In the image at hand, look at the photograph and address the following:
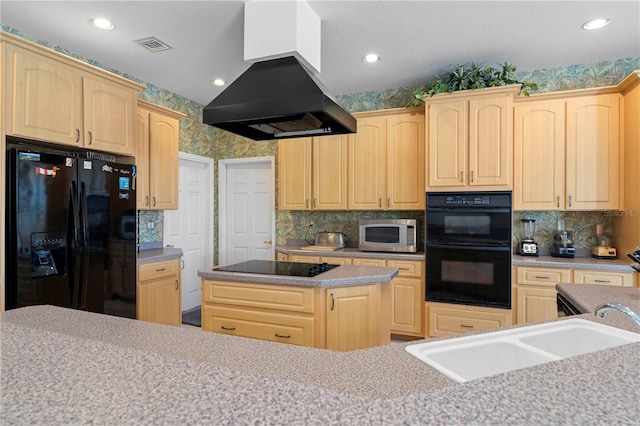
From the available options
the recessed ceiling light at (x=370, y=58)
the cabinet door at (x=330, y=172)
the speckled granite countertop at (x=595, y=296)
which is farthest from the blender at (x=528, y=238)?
the recessed ceiling light at (x=370, y=58)

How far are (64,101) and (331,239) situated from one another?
2.77m

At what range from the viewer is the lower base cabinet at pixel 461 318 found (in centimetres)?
317

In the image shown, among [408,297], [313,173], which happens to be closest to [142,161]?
[313,173]

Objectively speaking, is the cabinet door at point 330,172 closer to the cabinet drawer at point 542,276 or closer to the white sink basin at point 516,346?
the cabinet drawer at point 542,276

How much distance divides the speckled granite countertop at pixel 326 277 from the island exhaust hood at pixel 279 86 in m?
0.98

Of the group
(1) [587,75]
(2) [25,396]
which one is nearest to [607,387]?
(2) [25,396]

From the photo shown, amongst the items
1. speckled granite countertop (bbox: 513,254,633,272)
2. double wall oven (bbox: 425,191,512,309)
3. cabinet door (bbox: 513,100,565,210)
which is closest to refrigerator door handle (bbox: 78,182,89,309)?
double wall oven (bbox: 425,191,512,309)

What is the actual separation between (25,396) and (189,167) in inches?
171

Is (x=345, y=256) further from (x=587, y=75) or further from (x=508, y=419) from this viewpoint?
(x=508, y=419)

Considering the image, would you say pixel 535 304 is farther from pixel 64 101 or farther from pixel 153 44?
pixel 64 101

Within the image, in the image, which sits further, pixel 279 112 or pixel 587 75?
pixel 587 75

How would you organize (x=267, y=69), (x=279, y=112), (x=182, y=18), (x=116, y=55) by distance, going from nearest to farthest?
1. (x=279, y=112)
2. (x=267, y=69)
3. (x=182, y=18)
4. (x=116, y=55)

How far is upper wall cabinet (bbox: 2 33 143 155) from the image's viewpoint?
2.30m

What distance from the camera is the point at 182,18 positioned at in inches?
103
